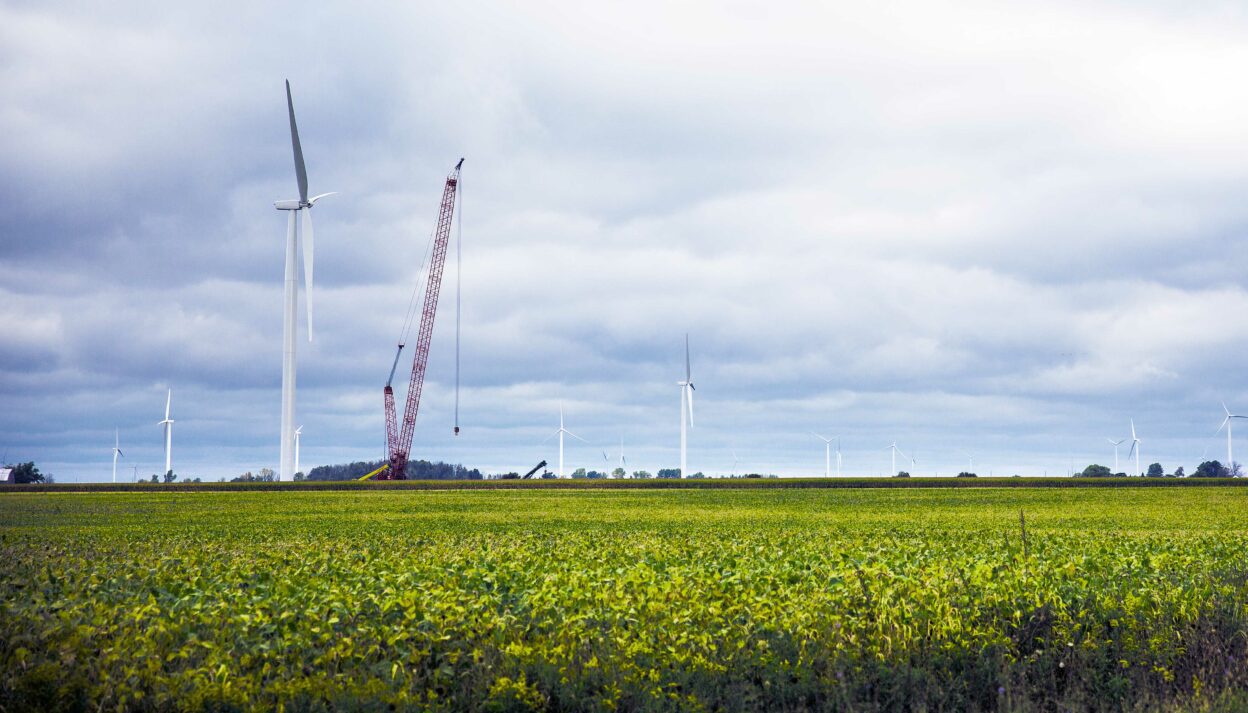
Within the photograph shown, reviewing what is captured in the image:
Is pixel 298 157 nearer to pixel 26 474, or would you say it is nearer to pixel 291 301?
pixel 291 301

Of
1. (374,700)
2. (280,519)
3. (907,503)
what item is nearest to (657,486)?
(907,503)

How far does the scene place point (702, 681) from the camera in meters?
10.2

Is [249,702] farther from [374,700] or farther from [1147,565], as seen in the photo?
[1147,565]

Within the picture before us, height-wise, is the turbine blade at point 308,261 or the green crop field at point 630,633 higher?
the turbine blade at point 308,261

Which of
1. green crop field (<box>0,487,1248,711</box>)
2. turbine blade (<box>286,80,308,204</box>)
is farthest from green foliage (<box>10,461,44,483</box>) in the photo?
green crop field (<box>0,487,1248,711</box>)

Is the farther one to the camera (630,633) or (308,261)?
(308,261)

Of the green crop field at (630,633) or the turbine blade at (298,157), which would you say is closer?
the green crop field at (630,633)

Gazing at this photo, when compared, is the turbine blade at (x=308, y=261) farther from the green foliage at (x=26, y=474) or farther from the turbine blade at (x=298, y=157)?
the green foliage at (x=26, y=474)

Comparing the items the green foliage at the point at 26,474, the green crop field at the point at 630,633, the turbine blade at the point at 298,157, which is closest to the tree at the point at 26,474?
the green foliage at the point at 26,474

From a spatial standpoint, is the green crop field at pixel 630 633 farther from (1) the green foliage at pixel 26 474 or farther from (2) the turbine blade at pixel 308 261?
(1) the green foliage at pixel 26 474

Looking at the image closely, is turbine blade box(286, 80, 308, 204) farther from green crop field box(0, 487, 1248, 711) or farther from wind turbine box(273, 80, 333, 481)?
green crop field box(0, 487, 1248, 711)

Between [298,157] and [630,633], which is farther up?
[298,157]

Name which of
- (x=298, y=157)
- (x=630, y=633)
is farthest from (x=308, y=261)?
(x=630, y=633)

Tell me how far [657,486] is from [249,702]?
81.2 m
